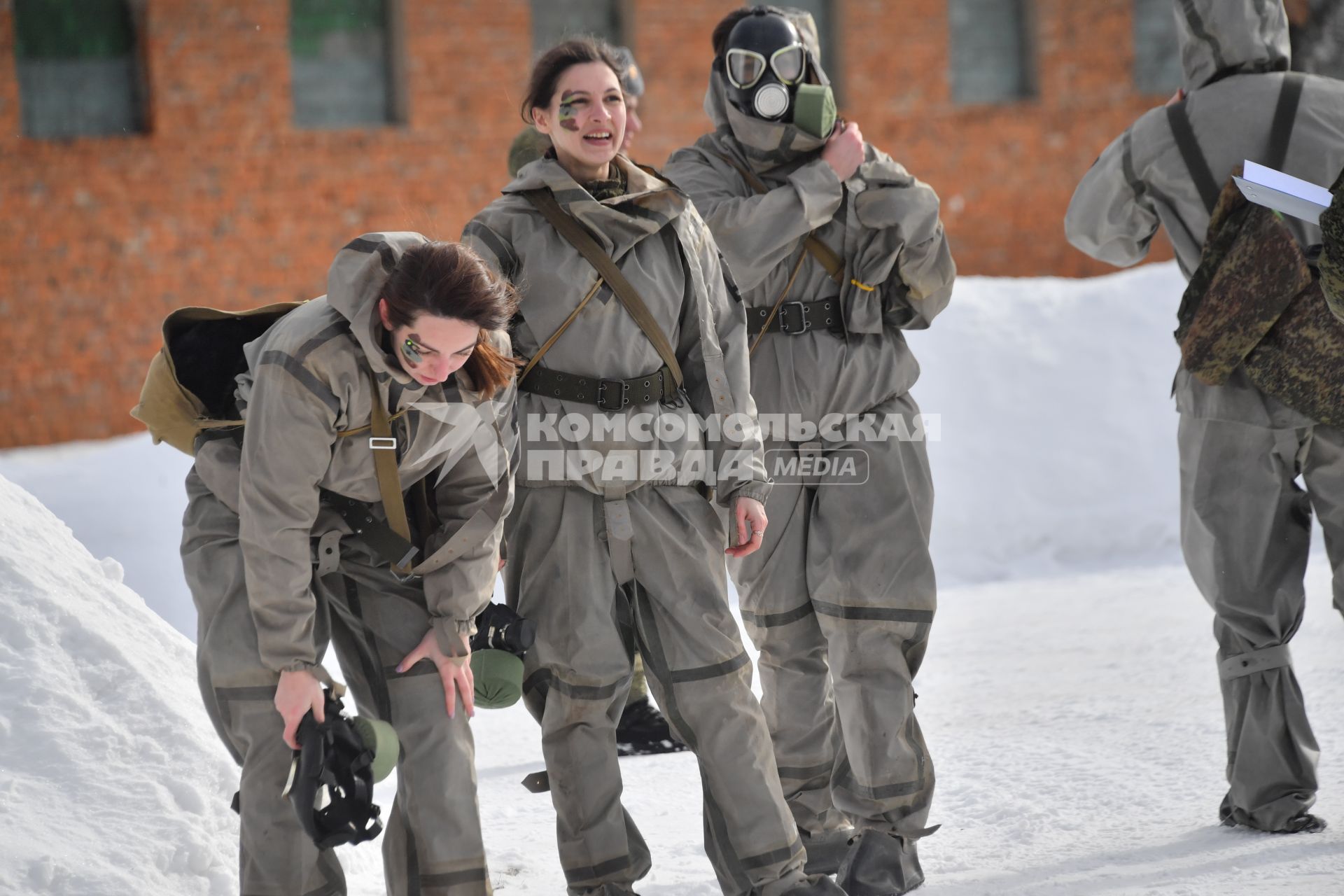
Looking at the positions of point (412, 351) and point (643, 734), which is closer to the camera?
point (412, 351)

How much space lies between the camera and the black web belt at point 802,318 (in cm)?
423

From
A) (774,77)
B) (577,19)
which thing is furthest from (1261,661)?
(577,19)

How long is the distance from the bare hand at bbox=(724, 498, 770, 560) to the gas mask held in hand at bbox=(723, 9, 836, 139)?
1.09m

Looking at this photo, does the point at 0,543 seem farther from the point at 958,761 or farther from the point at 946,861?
the point at 958,761

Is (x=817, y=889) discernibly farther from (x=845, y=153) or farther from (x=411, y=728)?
(x=845, y=153)

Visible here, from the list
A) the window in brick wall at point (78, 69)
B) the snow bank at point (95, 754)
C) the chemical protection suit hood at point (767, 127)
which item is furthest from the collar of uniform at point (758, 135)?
the window in brick wall at point (78, 69)

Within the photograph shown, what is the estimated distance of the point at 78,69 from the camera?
38.0ft

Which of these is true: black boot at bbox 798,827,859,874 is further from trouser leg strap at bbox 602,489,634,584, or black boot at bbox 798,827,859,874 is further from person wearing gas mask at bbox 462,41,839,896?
trouser leg strap at bbox 602,489,634,584

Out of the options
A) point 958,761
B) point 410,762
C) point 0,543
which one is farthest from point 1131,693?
point 0,543

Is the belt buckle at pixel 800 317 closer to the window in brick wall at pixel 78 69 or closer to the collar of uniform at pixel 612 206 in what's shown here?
the collar of uniform at pixel 612 206

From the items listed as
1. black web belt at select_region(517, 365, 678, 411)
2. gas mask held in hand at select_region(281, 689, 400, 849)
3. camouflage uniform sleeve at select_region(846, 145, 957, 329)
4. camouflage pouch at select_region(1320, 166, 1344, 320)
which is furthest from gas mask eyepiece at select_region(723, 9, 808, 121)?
gas mask held in hand at select_region(281, 689, 400, 849)

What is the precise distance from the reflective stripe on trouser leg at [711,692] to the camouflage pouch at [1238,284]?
1.49m

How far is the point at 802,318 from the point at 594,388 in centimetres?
84

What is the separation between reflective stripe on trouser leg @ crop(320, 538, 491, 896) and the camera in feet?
10.5
